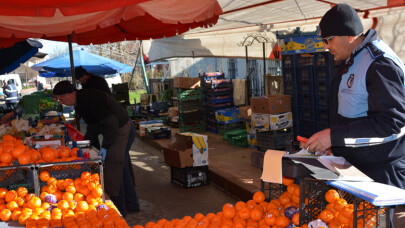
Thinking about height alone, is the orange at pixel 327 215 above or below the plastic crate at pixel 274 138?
above

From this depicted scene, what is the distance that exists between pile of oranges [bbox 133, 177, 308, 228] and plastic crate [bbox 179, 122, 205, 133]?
A: 341 inches

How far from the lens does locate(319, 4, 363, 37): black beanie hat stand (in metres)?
2.20

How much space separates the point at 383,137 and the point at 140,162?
757 cm

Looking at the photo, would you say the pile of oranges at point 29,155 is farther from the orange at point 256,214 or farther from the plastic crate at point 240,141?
the plastic crate at point 240,141

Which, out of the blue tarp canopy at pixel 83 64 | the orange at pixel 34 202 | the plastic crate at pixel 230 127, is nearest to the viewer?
the orange at pixel 34 202

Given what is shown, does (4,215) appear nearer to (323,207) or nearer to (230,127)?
(323,207)

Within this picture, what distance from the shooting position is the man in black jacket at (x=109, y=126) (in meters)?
4.67

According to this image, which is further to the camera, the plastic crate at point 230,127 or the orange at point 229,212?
the plastic crate at point 230,127

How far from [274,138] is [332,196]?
585 centimetres

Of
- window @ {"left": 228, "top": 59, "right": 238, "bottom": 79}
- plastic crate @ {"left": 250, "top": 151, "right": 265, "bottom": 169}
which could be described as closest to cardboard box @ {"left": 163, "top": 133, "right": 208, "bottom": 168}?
plastic crate @ {"left": 250, "top": 151, "right": 265, "bottom": 169}

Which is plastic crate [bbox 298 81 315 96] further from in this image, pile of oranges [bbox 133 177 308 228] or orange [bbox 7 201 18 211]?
orange [bbox 7 201 18 211]

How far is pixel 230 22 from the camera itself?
9.74m

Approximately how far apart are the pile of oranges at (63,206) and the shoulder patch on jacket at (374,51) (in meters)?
1.96

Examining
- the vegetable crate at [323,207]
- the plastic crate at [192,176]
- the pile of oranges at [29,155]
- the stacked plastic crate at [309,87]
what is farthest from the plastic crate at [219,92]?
the vegetable crate at [323,207]
